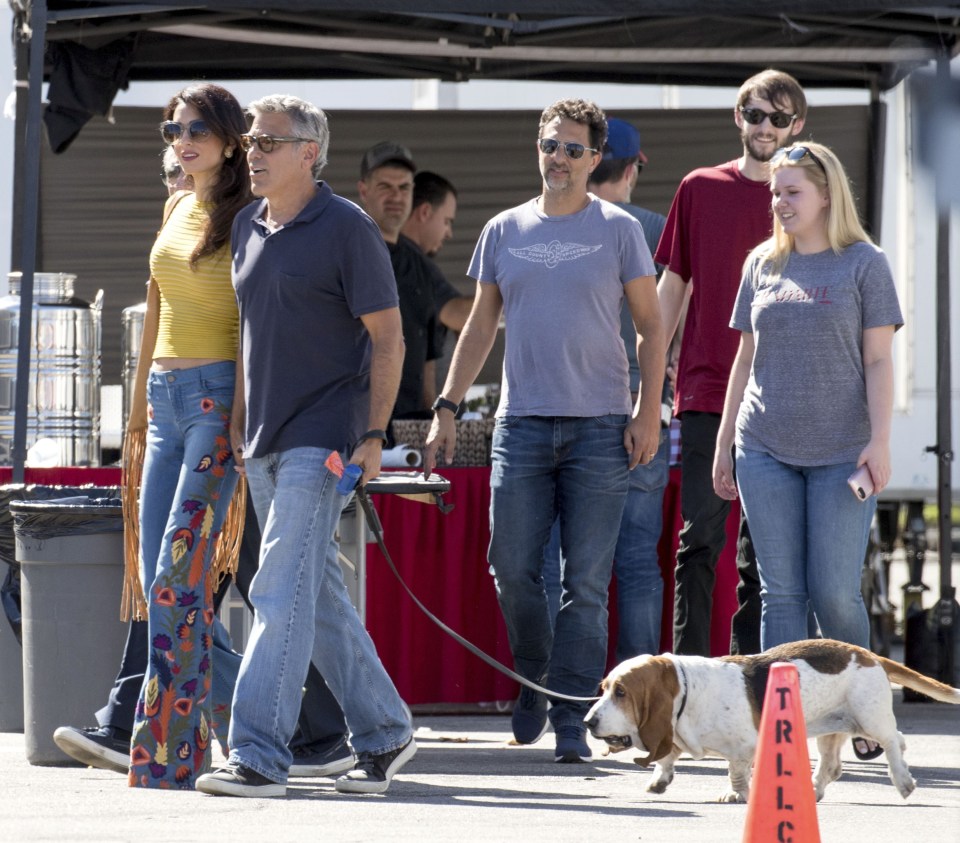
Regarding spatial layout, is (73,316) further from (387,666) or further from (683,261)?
(683,261)

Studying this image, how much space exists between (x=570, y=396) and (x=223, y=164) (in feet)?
4.24

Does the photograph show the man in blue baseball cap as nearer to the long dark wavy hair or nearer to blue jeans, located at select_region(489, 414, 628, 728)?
blue jeans, located at select_region(489, 414, 628, 728)

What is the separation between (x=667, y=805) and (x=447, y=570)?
2561 mm

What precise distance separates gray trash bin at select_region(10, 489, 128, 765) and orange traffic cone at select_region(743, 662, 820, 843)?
243cm

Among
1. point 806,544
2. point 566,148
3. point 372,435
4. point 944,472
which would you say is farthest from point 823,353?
point 944,472

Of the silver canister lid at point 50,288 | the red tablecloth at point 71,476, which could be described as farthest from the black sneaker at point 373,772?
the silver canister lid at point 50,288

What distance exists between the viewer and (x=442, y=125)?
31.6 ft

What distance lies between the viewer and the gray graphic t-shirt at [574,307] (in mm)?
5059

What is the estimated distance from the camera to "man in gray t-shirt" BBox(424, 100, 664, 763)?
5.06 metres

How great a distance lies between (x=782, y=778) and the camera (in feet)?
10.3

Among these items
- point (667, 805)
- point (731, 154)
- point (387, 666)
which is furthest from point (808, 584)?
point (731, 154)

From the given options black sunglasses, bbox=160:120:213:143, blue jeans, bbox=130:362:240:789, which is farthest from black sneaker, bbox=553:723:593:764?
black sunglasses, bbox=160:120:213:143

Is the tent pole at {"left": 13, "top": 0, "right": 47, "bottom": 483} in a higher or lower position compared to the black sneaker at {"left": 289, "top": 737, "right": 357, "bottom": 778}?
higher

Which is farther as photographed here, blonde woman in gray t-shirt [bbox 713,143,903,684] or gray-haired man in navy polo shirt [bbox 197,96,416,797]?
blonde woman in gray t-shirt [bbox 713,143,903,684]
